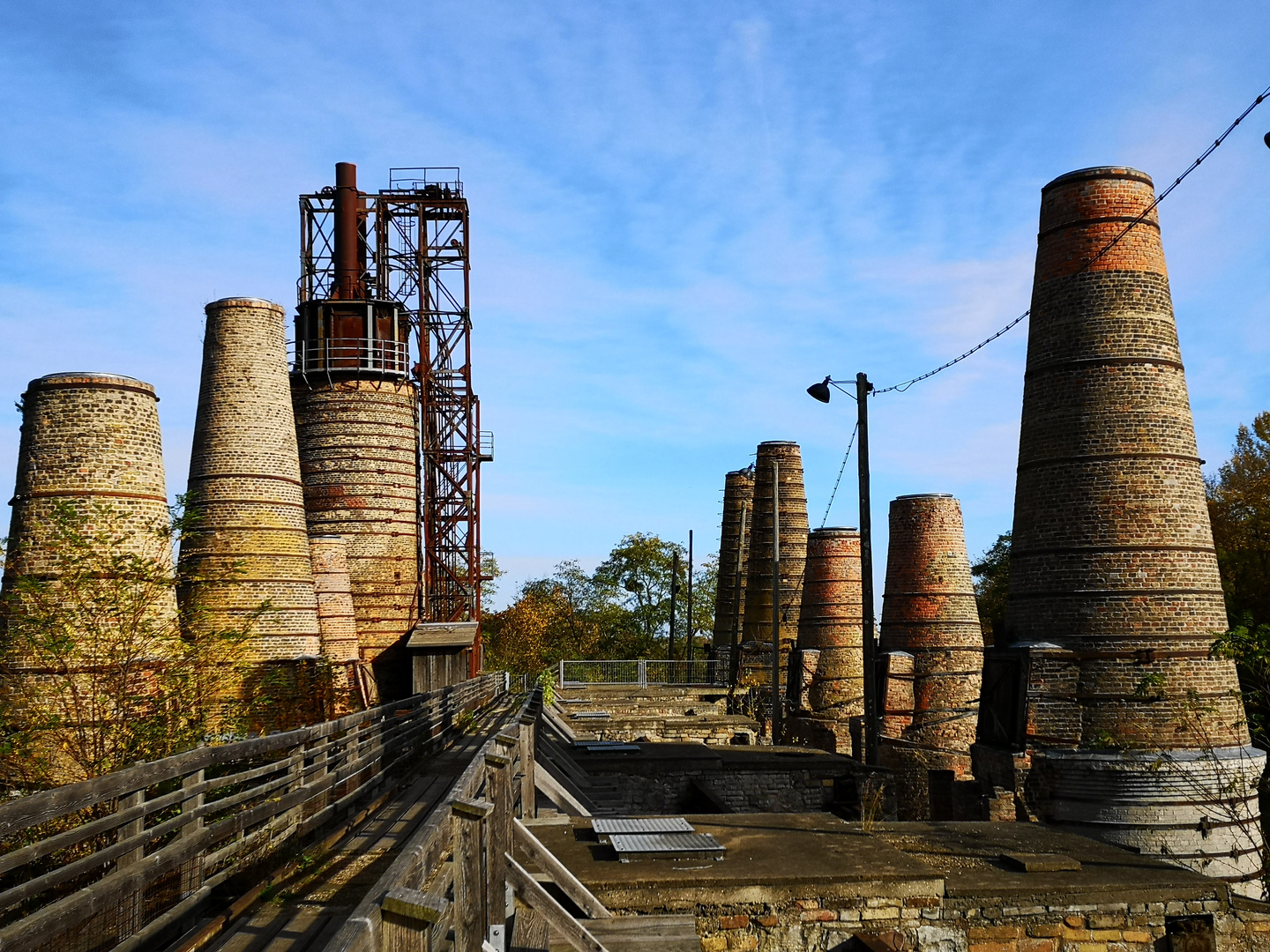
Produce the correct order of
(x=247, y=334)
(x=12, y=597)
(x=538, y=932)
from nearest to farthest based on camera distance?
1. (x=538, y=932)
2. (x=12, y=597)
3. (x=247, y=334)

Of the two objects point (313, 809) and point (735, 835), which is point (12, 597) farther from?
point (735, 835)

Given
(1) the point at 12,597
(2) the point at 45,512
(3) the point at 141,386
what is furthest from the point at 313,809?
(3) the point at 141,386

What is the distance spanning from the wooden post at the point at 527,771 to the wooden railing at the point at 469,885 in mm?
291

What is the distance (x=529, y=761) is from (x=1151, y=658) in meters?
8.08

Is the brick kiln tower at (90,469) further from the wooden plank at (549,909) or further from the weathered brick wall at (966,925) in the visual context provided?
the weathered brick wall at (966,925)

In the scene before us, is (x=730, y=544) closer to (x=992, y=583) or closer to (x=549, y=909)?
(x=992, y=583)

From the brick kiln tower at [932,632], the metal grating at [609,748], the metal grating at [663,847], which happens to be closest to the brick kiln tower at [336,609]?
the metal grating at [609,748]

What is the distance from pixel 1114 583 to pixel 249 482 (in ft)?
50.2

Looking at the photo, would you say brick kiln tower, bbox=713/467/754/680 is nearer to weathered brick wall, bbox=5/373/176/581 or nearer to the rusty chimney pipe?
the rusty chimney pipe

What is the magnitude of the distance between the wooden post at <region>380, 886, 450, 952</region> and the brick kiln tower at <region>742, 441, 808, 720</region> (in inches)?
1194

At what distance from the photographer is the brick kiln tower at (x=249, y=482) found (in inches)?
771

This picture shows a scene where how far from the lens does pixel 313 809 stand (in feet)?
27.7

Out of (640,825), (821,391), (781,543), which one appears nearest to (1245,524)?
(781,543)

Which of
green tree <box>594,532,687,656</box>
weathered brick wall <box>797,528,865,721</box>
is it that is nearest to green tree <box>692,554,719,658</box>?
green tree <box>594,532,687,656</box>
